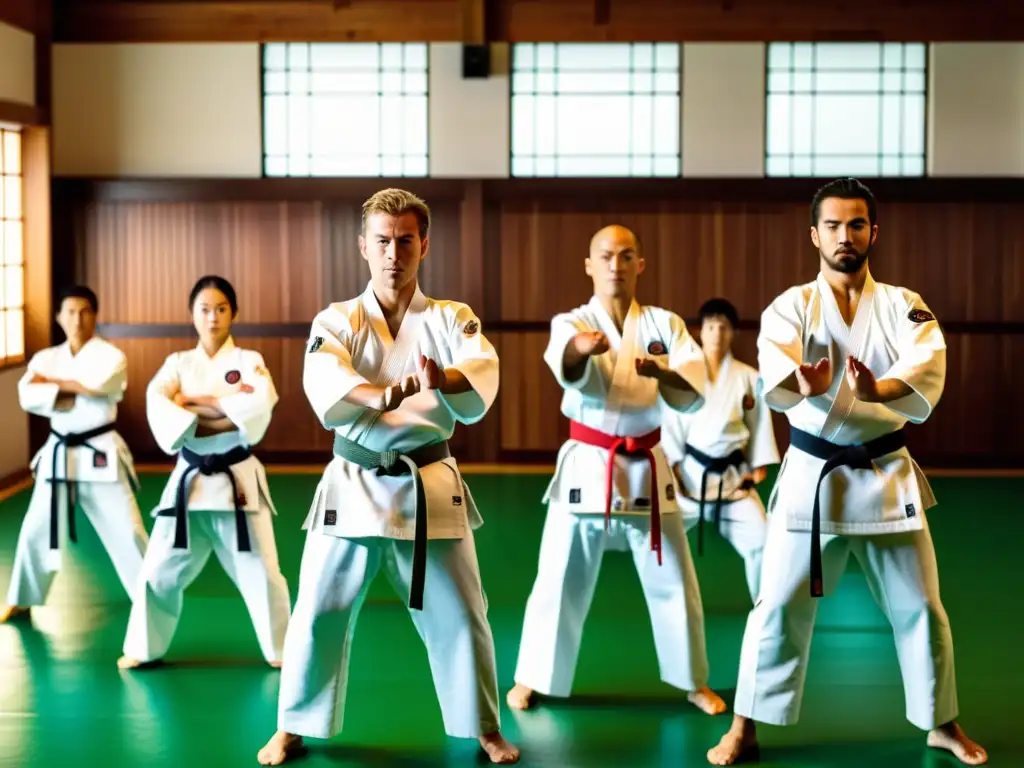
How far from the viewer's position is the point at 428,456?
3.53 metres

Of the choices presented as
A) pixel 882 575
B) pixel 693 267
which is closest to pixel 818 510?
pixel 882 575

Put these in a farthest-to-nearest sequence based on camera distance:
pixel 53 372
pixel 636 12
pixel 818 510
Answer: pixel 636 12 < pixel 53 372 < pixel 818 510

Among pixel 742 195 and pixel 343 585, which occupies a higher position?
pixel 742 195

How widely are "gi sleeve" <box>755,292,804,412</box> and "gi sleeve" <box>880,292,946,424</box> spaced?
0.72 ft

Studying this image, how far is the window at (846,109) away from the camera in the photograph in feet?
29.4

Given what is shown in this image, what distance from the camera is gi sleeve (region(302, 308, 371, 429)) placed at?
3346 millimetres

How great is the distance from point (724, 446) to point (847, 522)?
6.26 ft

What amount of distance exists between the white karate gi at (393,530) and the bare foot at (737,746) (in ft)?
1.88

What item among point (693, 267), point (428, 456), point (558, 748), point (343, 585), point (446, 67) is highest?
point (446, 67)

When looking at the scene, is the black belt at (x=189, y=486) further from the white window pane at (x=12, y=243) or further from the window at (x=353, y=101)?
the window at (x=353, y=101)

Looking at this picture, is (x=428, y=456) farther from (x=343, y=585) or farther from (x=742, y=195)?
(x=742, y=195)

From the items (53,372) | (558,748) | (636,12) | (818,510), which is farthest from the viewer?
(636,12)

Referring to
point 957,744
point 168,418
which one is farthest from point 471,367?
point 957,744

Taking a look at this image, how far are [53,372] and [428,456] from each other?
236 cm
